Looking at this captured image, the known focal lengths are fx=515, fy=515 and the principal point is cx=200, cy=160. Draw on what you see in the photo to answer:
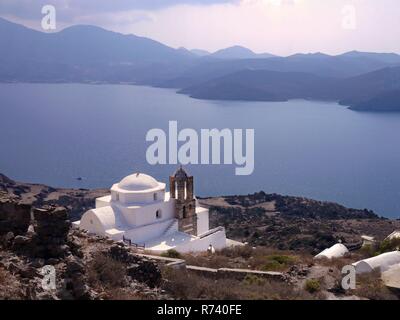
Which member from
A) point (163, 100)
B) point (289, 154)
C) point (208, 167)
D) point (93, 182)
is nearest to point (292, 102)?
point (163, 100)

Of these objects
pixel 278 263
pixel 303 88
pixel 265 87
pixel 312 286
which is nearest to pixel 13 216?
pixel 312 286

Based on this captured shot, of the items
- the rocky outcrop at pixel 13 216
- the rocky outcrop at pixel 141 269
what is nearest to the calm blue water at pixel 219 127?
the rocky outcrop at pixel 141 269

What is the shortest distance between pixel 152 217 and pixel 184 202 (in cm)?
147

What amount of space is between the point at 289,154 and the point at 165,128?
2563 cm

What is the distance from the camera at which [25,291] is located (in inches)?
232

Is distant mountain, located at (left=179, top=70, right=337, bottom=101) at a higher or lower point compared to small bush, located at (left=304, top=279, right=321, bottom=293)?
higher

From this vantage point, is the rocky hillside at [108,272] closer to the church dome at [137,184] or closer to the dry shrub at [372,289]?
the dry shrub at [372,289]

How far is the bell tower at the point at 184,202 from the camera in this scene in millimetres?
16750

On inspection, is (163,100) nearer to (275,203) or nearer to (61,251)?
(275,203)

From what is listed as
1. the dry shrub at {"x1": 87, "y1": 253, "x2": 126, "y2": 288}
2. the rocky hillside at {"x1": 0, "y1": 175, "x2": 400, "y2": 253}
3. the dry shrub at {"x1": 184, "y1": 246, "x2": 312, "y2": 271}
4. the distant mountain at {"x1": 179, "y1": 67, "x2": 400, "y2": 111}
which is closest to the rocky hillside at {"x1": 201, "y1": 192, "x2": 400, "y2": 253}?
→ the rocky hillside at {"x1": 0, "y1": 175, "x2": 400, "y2": 253}

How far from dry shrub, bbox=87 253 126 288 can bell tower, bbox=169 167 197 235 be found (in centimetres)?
906

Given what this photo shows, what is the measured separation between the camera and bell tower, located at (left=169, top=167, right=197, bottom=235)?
16750 millimetres

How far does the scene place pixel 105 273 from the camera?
720 cm

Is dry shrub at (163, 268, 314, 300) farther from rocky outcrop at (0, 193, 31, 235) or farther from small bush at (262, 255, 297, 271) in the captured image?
small bush at (262, 255, 297, 271)
